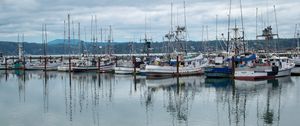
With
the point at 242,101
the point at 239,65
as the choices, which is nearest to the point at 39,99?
→ the point at 242,101

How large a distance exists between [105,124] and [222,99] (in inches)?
550

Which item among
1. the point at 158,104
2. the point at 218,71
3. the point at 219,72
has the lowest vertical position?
the point at 158,104

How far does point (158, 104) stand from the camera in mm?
37312

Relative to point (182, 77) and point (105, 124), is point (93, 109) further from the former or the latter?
point (182, 77)

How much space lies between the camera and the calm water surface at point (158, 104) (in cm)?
2956

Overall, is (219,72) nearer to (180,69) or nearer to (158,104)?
(180,69)

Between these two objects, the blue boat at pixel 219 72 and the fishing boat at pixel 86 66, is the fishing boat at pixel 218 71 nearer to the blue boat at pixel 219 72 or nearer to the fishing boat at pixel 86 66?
the blue boat at pixel 219 72

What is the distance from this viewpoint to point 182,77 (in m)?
62.5

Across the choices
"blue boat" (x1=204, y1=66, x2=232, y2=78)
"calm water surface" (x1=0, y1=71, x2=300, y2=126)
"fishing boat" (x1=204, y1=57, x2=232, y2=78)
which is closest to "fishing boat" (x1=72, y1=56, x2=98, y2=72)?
"calm water surface" (x1=0, y1=71, x2=300, y2=126)

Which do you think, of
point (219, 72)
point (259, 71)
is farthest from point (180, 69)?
point (259, 71)

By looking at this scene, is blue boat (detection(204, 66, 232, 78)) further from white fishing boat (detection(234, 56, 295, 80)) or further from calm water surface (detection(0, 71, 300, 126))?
calm water surface (detection(0, 71, 300, 126))

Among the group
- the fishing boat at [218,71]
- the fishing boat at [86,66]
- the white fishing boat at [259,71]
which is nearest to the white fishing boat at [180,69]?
the fishing boat at [218,71]

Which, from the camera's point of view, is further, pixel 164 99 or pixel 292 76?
pixel 292 76

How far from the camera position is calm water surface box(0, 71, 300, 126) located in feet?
97.0
